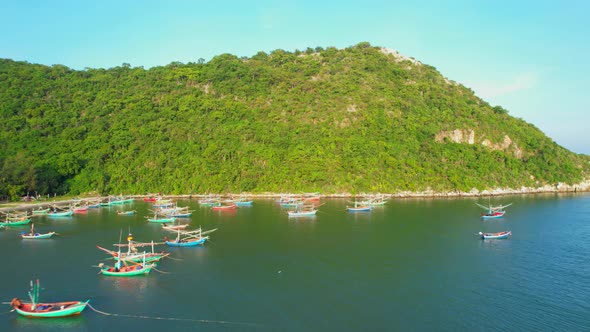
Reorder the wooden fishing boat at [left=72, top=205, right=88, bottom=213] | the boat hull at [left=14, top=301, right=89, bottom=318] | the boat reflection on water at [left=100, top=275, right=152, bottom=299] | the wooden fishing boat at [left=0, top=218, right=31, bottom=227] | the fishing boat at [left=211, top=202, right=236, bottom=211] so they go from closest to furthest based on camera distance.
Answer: the boat hull at [left=14, top=301, right=89, bottom=318], the boat reflection on water at [left=100, top=275, right=152, bottom=299], the wooden fishing boat at [left=0, top=218, right=31, bottom=227], the wooden fishing boat at [left=72, top=205, right=88, bottom=213], the fishing boat at [left=211, top=202, right=236, bottom=211]

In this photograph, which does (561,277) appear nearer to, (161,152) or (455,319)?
(455,319)

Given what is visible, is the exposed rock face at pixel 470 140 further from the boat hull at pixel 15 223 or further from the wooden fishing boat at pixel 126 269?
the boat hull at pixel 15 223

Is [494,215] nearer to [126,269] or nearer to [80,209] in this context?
[126,269]

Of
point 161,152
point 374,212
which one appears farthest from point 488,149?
point 161,152

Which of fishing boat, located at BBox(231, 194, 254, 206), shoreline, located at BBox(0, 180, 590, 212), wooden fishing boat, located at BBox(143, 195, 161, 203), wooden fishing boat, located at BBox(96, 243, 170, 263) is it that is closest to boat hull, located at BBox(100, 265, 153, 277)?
wooden fishing boat, located at BBox(96, 243, 170, 263)

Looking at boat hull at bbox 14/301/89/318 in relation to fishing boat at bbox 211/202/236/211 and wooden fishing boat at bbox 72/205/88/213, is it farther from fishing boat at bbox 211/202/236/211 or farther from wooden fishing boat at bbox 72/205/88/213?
wooden fishing boat at bbox 72/205/88/213

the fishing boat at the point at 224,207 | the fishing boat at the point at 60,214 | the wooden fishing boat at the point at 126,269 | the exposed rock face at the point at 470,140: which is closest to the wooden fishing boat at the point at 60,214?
the fishing boat at the point at 60,214

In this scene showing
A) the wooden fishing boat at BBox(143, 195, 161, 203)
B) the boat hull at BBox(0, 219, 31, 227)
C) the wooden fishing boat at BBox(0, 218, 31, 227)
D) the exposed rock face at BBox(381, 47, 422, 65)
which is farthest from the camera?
the exposed rock face at BBox(381, 47, 422, 65)

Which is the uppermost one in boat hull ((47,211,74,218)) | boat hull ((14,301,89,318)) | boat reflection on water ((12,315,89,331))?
boat hull ((47,211,74,218))

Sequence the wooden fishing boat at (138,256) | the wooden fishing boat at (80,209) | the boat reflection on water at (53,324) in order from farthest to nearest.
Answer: the wooden fishing boat at (80,209)
the wooden fishing boat at (138,256)
the boat reflection on water at (53,324)
